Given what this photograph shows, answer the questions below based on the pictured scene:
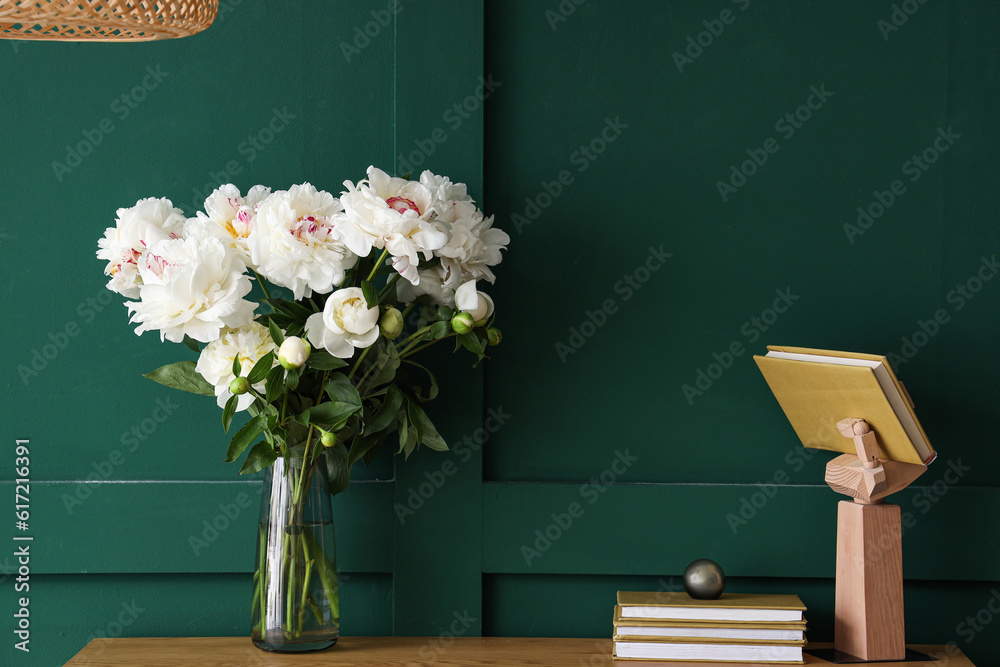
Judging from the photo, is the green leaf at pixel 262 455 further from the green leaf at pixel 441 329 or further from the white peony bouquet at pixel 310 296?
the green leaf at pixel 441 329

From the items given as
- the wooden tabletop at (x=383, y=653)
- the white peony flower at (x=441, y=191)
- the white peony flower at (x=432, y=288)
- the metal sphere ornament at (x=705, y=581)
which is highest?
the white peony flower at (x=441, y=191)

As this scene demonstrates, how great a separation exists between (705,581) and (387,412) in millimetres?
589

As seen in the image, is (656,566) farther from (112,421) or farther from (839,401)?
(112,421)

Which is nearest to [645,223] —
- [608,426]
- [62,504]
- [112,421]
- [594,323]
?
[594,323]

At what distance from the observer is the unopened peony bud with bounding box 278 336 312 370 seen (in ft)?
3.88

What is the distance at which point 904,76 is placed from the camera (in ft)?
4.99

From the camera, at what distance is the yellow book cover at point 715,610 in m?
1.32

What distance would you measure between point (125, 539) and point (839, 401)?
1.26m
